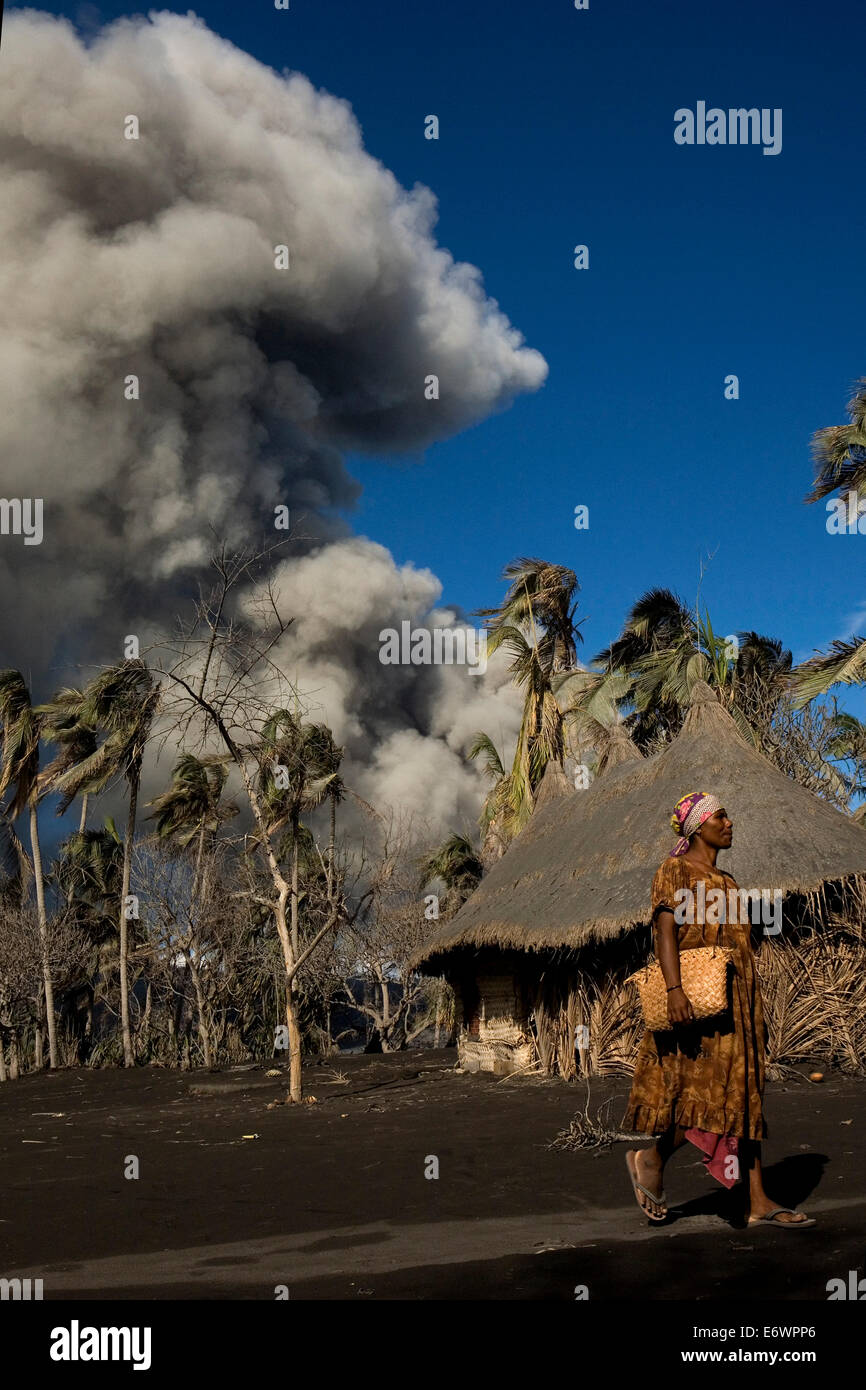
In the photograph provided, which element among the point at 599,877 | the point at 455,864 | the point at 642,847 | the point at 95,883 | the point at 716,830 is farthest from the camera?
the point at 95,883

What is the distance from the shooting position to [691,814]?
17.9 ft

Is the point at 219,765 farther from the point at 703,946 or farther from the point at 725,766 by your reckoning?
the point at 703,946

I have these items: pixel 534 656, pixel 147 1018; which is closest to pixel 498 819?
pixel 534 656

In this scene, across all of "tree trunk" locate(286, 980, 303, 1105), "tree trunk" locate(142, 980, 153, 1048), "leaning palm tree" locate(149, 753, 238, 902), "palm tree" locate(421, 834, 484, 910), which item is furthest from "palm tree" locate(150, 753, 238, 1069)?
"tree trunk" locate(286, 980, 303, 1105)

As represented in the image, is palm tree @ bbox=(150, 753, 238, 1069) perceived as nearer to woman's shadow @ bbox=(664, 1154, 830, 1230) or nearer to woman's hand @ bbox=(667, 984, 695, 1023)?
woman's shadow @ bbox=(664, 1154, 830, 1230)

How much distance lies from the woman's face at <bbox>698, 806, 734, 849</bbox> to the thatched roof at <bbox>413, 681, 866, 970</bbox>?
775 cm

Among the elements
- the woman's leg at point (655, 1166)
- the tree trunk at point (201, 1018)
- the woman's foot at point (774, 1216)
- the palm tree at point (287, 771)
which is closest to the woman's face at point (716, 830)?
the woman's leg at point (655, 1166)

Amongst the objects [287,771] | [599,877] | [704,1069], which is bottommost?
[704,1069]

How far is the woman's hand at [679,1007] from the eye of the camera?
494 cm

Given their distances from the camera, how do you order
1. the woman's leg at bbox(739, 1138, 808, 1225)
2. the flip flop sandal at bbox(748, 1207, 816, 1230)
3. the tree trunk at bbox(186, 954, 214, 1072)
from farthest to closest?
the tree trunk at bbox(186, 954, 214, 1072), the woman's leg at bbox(739, 1138, 808, 1225), the flip flop sandal at bbox(748, 1207, 816, 1230)

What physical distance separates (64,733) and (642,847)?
782 inches

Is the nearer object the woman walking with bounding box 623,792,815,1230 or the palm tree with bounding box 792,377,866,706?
the woman walking with bounding box 623,792,815,1230

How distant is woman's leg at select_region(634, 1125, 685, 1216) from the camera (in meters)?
5.13

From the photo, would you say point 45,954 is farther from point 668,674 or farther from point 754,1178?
point 754,1178
